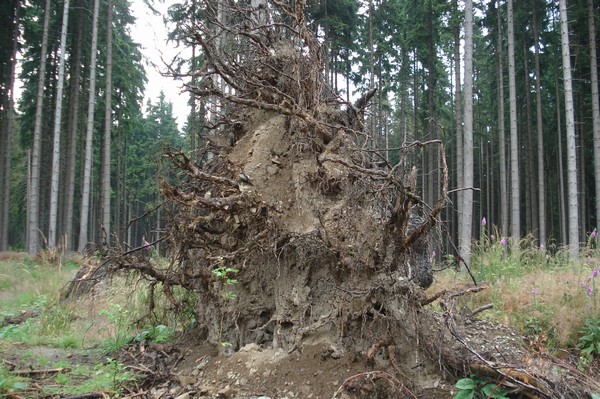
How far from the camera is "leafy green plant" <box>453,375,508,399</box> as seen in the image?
9.25ft

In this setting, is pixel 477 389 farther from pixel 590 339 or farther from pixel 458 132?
pixel 458 132

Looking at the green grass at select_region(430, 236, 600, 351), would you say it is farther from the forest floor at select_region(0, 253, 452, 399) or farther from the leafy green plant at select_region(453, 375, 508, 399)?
the forest floor at select_region(0, 253, 452, 399)

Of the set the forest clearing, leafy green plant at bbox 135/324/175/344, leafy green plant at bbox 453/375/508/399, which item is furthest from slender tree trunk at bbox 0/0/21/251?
leafy green plant at bbox 453/375/508/399

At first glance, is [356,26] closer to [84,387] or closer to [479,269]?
[479,269]

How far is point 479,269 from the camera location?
694 centimetres

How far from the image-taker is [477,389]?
291 cm

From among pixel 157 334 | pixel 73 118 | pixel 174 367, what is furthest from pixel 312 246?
pixel 73 118

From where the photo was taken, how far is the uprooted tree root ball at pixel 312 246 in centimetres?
313

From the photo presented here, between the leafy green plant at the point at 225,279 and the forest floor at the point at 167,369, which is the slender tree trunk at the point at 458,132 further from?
the forest floor at the point at 167,369

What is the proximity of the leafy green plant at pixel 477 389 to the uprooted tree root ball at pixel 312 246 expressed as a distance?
0.19 ft

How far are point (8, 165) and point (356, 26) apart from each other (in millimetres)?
18817

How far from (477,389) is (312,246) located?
165 centimetres

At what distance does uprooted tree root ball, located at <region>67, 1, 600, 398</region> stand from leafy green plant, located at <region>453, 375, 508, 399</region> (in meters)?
0.06

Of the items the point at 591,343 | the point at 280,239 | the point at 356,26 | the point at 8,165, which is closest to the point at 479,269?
the point at 591,343
